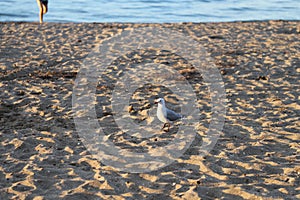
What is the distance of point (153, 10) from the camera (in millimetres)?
26797

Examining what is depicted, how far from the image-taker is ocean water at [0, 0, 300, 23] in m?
23.3

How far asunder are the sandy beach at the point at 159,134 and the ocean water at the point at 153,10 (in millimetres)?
10649

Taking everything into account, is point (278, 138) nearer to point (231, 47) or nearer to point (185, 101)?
point (185, 101)

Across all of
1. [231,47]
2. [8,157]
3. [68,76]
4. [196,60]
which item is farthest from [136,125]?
[231,47]

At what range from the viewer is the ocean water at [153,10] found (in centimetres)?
2330

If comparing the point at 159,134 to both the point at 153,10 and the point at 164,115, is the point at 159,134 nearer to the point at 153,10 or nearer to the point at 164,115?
the point at 164,115

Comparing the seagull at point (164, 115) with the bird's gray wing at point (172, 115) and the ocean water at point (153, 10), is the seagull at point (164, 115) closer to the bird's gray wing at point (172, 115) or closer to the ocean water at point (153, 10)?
the bird's gray wing at point (172, 115)

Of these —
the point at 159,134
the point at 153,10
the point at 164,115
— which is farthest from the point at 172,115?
the point at 153,10

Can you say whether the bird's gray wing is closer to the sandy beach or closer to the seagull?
the seagull

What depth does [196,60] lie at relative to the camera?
1125 cm

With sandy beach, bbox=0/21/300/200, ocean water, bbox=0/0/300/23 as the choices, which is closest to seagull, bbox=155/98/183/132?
sandy beach, bbox=0/21/300/200

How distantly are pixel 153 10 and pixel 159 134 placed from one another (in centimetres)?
2084

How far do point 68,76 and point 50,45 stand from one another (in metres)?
3.53

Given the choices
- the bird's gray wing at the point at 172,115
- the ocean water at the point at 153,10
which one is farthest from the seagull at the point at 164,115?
the ocean water at the point at 153,10
